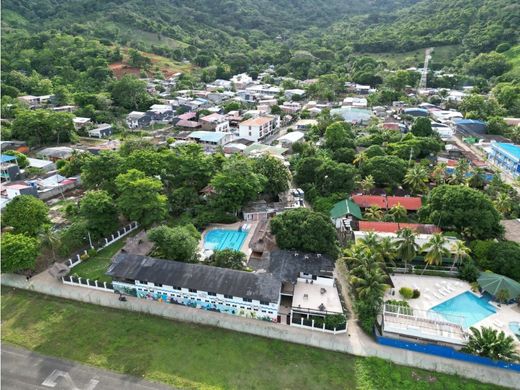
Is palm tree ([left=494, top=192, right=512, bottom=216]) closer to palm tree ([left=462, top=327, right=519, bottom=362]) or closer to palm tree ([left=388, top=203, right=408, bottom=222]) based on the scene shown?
palm tree ([left=388, top=203, right=408, bottom=222])

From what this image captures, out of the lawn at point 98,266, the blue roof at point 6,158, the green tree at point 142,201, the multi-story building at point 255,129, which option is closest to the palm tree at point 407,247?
the green tree at point 142,201

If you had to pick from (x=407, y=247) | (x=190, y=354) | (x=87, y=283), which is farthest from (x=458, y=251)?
(x=87, y=283)

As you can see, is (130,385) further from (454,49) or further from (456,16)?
(456,16)

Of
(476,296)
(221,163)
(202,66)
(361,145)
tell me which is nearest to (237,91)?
(202,66)

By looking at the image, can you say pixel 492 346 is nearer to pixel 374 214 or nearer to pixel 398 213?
pixel 398 213

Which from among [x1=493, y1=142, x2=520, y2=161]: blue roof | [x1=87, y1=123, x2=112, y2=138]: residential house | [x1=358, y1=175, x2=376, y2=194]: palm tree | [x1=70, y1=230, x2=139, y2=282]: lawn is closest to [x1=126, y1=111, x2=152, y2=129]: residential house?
[x1=87, y1=123, x2=112, y2=138]: residential house

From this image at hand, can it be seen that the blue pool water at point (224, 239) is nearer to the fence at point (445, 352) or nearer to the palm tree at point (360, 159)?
the fence at point (445, 352)
